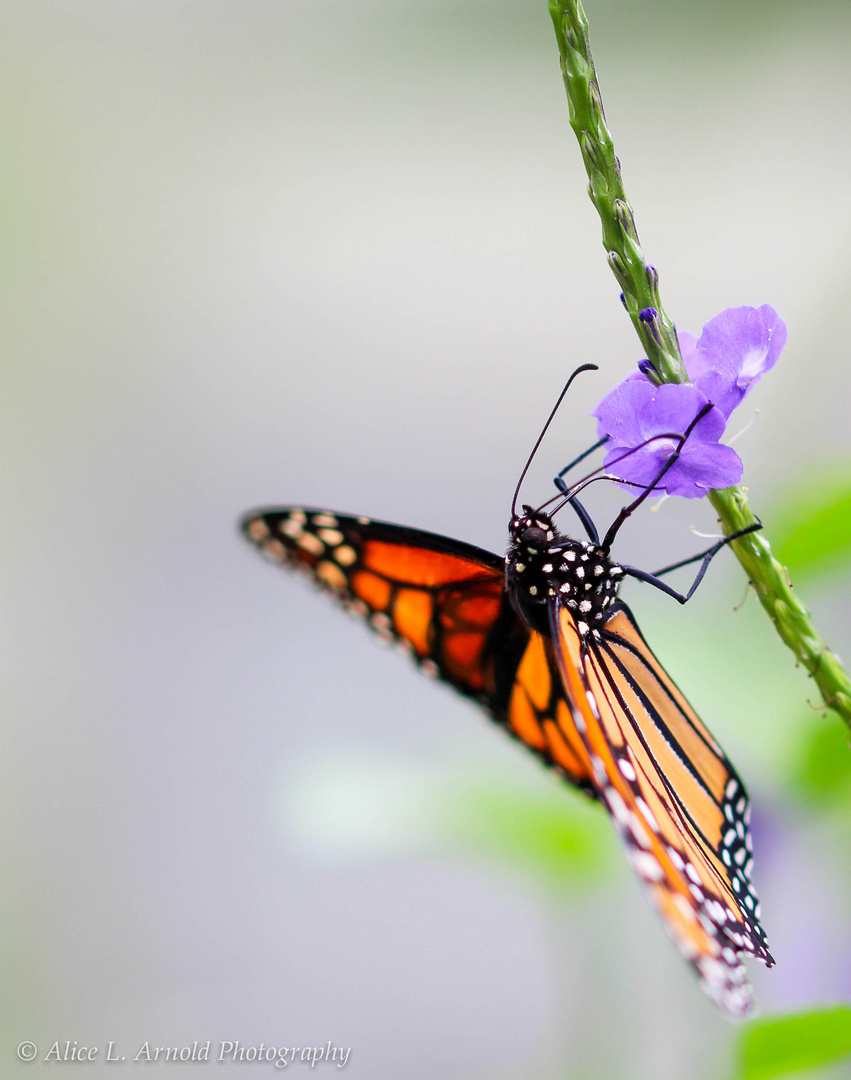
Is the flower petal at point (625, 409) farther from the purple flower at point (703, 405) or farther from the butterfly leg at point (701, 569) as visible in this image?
the butterfly leg at point (701, 569)

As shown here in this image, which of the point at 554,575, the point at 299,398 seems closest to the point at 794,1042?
the point at 554,575

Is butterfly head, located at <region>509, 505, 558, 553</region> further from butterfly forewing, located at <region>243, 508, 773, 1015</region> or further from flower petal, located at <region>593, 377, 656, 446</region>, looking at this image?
flower petal, located at <region>593, 377, 656, 446</region>

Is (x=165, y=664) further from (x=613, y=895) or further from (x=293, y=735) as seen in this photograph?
(x=613, y=895)

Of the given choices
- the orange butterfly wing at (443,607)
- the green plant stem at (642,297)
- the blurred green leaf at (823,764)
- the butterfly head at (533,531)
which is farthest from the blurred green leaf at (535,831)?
the green plant stem at (642,297)

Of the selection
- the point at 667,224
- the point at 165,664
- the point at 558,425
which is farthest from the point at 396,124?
the point at 165,664

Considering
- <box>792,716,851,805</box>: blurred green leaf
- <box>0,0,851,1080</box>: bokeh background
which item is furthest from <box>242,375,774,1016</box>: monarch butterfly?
<box>0,0,851,1080</box>: bokeh background

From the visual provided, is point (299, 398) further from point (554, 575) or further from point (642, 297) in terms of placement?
point (642, 297)

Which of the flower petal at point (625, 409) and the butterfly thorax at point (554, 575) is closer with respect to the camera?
the flower petal at point (625, 409)

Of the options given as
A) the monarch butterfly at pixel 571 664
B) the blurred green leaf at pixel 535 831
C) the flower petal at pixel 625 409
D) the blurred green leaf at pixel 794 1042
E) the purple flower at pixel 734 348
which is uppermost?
the purple flower at pixel 734 348
